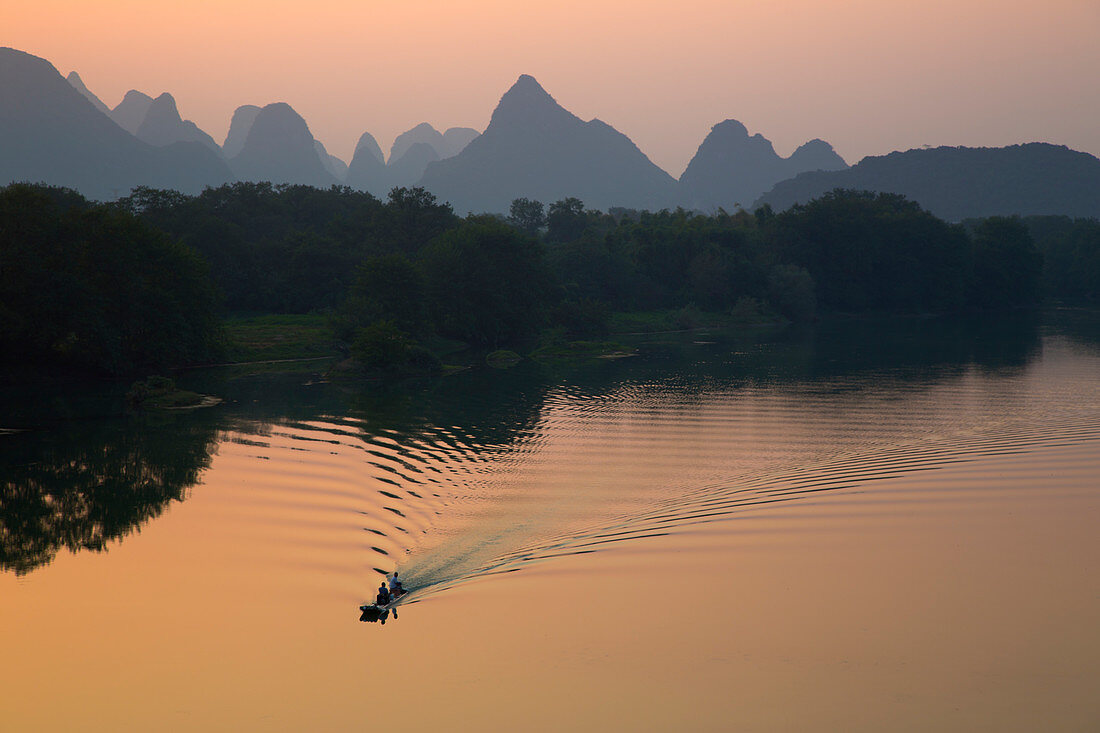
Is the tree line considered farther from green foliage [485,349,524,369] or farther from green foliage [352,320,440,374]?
green foliage [485,349,524,369]

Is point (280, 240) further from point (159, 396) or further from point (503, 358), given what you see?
point (159, 396)

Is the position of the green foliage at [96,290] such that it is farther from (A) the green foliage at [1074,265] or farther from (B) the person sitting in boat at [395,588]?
(A) the green foliage at [1074,265]

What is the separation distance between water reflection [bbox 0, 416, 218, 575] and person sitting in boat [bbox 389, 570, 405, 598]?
11.1 meters

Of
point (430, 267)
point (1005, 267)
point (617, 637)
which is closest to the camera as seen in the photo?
point (617, 637)

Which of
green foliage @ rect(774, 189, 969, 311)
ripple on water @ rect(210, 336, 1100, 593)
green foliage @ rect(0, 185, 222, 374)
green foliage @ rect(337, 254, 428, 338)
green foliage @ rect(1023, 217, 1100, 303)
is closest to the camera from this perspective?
ripple on water @ rect(210, 336, 1100, 593)

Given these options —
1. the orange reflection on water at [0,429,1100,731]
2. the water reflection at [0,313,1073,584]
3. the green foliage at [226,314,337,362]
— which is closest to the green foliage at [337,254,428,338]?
the green foliage at [226,314,337,362]

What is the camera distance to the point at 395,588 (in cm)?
2077

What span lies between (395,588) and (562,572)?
184 inches

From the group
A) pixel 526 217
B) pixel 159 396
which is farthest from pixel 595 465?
pixel 526 217

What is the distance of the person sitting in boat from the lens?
20719 mm

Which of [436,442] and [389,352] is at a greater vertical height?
[389,352]

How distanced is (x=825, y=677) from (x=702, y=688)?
8.60 ft

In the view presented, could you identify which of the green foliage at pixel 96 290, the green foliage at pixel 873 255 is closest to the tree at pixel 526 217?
the green foliage at pixel 873 255

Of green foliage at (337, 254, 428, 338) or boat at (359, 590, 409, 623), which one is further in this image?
green foliage at (337, 254, 428, 338)
